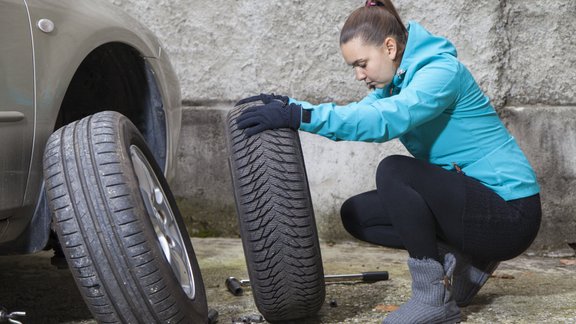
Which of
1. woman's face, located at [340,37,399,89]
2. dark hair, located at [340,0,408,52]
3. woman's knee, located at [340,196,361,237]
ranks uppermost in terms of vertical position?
dark hair, located at [340,0,408,52]

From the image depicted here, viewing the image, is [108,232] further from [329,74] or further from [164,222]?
[329,74]

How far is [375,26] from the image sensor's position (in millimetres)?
2979

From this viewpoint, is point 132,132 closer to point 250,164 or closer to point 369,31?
point 250,164

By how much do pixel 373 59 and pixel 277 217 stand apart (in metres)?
0.63

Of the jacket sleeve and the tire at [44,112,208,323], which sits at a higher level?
the jacket sleeve

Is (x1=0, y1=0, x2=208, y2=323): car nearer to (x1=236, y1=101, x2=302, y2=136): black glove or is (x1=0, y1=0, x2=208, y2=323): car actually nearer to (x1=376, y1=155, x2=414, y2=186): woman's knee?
(x1=236, y1=101, x2=302, y2=136): black glove

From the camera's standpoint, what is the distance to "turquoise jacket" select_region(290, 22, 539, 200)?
279cm

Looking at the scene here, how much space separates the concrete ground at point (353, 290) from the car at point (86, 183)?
1.01 ft

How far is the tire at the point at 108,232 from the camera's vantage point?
2.51m

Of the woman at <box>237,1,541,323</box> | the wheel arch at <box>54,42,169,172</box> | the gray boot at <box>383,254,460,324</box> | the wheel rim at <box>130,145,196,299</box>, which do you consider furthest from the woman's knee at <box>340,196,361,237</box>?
the wheel arch at <box>54,42,169,172</box>

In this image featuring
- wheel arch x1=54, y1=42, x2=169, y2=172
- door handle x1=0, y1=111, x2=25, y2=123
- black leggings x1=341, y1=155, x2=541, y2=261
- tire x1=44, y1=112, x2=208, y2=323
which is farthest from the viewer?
wheel arch x1=54, y1=42, x2=169, y2=172

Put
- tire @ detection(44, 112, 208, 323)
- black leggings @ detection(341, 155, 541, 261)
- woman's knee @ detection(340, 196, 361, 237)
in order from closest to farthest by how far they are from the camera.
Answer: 1. tire @ detection(44, 112, 208, 323)
2. black leggings @ detection(341, 155, 541, 261)
3. woman's knee @ detection(340, 196, 361, 237)

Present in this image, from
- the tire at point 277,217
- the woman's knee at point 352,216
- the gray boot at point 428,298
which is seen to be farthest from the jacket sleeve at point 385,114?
the woman's knee at point 352,216

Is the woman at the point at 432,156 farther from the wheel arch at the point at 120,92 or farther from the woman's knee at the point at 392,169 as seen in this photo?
the wheel arch at the point at 120,92
